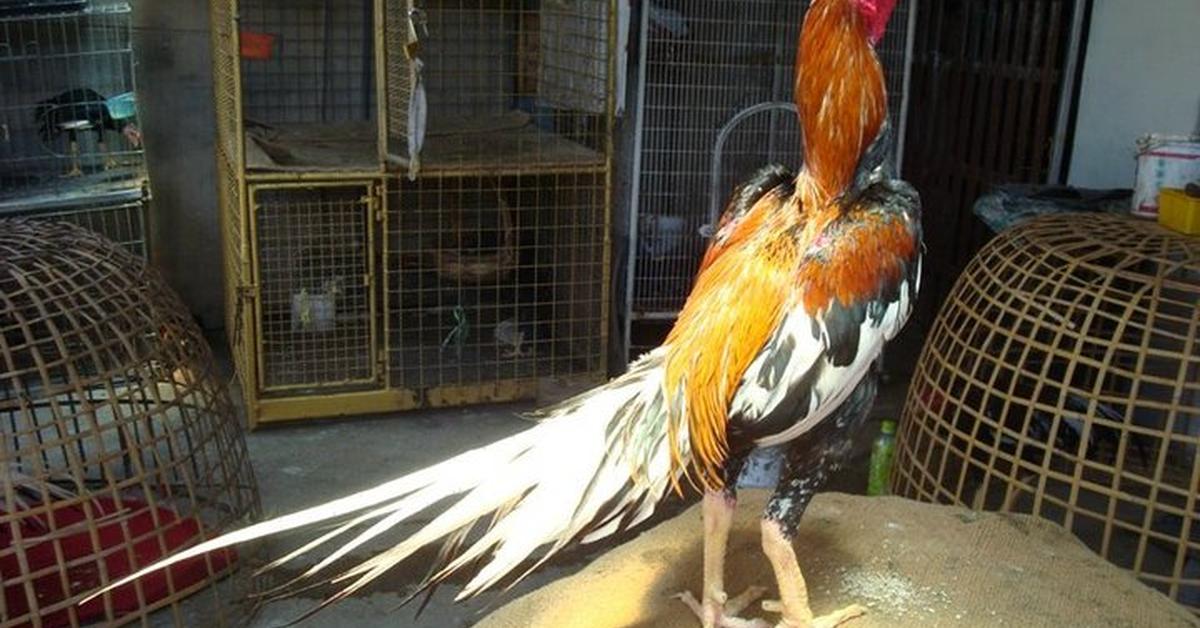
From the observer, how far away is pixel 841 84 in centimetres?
171

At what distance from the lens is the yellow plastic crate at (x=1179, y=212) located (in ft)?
8.77

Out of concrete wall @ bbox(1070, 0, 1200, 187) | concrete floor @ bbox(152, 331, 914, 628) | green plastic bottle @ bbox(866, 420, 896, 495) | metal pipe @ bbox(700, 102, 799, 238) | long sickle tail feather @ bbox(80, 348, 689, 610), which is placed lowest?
concrete floor @ bbox(152, 331, 914, 628)

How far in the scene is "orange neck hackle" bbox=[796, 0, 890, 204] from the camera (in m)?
1.71

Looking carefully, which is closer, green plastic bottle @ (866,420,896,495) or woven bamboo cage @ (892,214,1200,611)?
woven bamboo cage @ (892,214,1200,611)

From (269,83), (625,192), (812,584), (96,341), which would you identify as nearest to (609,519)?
(812,584)

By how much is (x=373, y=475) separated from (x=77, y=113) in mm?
2098

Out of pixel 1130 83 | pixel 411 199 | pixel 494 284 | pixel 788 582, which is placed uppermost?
pixel 1130 83

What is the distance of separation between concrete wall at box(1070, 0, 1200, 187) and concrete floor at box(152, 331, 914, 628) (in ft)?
4.15

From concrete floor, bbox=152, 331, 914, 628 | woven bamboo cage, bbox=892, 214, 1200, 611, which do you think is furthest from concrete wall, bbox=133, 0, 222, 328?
woven bamboo cage, bbox=892, 214, 1200, 611

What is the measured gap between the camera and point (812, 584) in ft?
6.59

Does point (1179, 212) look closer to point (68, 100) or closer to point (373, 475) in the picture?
point (373, 475)

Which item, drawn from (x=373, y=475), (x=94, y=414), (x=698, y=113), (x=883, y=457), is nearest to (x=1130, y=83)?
(x=698, y=113)

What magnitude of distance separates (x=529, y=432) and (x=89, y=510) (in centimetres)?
118

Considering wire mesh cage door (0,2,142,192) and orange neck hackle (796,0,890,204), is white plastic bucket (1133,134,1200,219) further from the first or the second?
wire mesh cage door (0,2,142,192)
